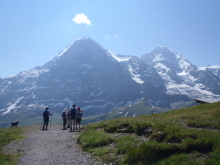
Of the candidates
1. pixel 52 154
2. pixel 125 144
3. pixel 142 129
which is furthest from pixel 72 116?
pixel 125 144

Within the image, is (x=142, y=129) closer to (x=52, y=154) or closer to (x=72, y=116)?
(x=52, y=154)

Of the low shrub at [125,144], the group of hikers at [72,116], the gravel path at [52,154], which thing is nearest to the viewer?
the gravel path at [52,154]

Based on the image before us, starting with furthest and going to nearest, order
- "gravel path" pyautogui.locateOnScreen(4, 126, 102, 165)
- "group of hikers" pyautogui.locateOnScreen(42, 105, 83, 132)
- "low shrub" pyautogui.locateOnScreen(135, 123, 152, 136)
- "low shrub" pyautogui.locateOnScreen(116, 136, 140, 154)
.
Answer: "group of hikers" pyautogui.locateOnScreen(42, 105, 83, 132) → "low shrub" pyautogui.locateOnScreen(135, 123, 152, 136) → "low shrub" pyautogui.locateOnScreen(116, 136, 140, 154) → "gravel path" pyautogui.locateOnScreen(4, 126, 102, 165)

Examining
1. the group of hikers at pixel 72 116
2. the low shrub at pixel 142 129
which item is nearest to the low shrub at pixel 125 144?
the low shrub at pixel 142 129

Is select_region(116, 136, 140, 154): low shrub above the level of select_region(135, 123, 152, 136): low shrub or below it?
below

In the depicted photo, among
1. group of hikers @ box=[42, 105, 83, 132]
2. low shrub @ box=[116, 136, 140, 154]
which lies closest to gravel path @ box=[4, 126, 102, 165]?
low shrub @ box=[116, 136, 140, 154]

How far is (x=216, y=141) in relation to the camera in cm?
1343

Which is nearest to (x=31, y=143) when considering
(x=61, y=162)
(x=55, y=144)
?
(x=55, y=144)

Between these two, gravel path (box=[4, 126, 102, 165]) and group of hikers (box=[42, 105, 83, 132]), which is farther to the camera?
group of hikers (box=[42, 105, 83, 132])

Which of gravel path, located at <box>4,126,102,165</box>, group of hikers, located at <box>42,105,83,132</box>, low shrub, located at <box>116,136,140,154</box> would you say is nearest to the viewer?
gravel path, located at <box>4,126,102,165</box>

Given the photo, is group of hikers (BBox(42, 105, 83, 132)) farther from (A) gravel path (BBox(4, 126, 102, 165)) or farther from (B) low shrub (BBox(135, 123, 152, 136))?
(B) low shrub (BBox(135, 123, 152, 136))

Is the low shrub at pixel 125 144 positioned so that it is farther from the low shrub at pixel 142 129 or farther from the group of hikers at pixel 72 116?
the group of hikers at pixel 72 116

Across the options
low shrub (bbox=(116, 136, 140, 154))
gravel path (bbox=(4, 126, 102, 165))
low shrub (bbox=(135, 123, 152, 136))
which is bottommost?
gravel path (bbox=(4, 126, 102, 165))

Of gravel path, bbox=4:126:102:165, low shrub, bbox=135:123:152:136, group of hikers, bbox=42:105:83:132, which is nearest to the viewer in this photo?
gravel path, bbox=4:126:102:165
